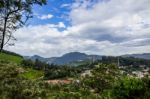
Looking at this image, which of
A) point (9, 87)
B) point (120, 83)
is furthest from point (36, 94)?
point (120, 83)

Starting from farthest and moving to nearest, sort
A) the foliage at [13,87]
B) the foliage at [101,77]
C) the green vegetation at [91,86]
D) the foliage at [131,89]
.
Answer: the foliage at [101,77] < the foliage at [13,87] < the green vegetation at [91,86] < the foliage at [131,89]

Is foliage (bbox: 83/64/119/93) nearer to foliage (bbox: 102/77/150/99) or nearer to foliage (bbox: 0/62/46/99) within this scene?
foliage (bbox: 0/62/46/99)

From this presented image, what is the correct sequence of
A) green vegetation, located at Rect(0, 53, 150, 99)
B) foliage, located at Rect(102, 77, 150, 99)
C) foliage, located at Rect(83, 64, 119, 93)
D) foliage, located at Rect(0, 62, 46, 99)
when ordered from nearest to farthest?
1. foliage, located at Rect(102, 77, 150, 99)
2. green vegetation, located at Rect(0, 53, 150, 99)
3. foliage, located at Rect(0, 62, 46, 99)
4. foliage, located at Rect(83, 64, 119, 93)

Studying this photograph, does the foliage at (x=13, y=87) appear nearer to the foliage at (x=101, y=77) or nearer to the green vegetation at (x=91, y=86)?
the green vegetation at (x=91, y=86)

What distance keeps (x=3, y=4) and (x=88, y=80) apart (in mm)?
9354

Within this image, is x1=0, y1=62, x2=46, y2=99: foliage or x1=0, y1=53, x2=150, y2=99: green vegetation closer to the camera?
x1=0, y1=53, x2=150, y2=99: green vegetation

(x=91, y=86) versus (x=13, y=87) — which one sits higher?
(x=13, y=87)

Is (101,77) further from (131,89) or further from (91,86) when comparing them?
(131,89)

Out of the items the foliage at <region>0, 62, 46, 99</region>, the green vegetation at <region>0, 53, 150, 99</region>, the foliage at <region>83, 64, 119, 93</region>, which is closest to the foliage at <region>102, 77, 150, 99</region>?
the green vegetation at <region>0, 53, 150, 99</region>

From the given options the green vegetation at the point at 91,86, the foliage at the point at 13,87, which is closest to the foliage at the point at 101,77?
the green vegetation at the point at 91,86

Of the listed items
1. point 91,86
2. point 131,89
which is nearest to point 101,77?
point 91,86

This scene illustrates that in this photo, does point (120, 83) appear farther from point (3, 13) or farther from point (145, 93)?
point (3, 13)

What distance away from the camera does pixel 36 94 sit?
A: 2223cm

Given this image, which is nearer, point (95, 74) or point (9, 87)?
point (9, 87)
